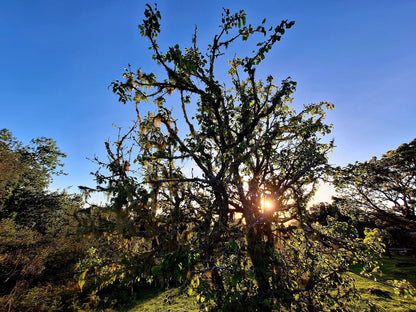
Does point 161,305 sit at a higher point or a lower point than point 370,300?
lower

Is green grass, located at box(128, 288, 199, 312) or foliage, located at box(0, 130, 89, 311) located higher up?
foliage, located at box(0, 130, 89, 311)

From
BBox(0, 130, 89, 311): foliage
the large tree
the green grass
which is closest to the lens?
the large tree

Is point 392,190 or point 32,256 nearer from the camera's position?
point 32,256

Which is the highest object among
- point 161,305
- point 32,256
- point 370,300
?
point 32,256

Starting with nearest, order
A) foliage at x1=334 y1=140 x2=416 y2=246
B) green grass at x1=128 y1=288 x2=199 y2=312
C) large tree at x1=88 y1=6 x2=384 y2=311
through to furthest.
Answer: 1. large tree at x1=88 y1=6 x2=384 y2=311
2. green grass at x1=128 y1=288 x2=199 y2=312
3. foliage at x1=334 y1=140 x2=416 y2=246

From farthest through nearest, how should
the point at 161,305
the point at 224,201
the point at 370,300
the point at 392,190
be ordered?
the point at 392,190, the point at 161,305, the point at 370,300, the point at 224,201

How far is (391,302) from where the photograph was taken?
11555 mm

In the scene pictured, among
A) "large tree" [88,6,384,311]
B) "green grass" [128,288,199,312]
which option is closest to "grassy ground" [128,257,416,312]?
"green grass" [128,288,199,312]

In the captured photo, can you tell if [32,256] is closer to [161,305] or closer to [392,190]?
[161,305]

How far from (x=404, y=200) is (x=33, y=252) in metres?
35.3

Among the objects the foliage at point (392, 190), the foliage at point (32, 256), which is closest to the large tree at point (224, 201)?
the foliage at point (32, 256)

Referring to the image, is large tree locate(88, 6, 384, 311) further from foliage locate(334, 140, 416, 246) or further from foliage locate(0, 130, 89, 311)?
foliage locate(334, 140, 416, 246)

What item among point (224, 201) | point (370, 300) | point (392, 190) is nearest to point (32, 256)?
point (224, 201)

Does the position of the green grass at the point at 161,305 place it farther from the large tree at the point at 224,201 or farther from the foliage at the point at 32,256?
the large tree at the point at 224,201
